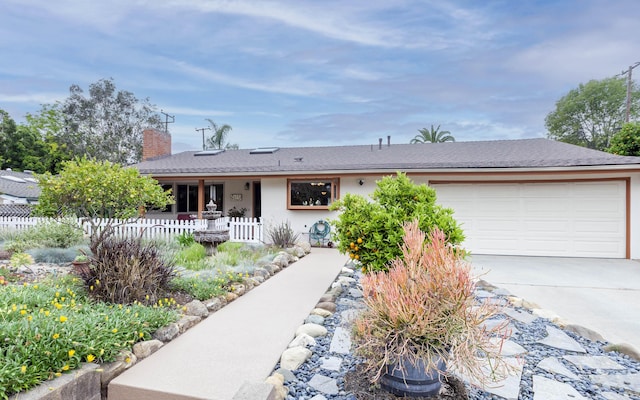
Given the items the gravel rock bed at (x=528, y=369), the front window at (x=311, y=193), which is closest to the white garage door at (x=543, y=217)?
the front window at (x=311, y=193)

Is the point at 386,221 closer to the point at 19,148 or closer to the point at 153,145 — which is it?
the point at 153,145

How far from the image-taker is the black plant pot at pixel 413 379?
2097mm

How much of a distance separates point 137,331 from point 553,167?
31.2 ft

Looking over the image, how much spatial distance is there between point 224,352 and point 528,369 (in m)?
2.62

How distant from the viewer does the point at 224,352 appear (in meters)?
2.91

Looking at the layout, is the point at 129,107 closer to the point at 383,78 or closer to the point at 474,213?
the point at 383,78

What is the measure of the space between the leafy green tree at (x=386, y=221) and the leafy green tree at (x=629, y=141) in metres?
14.5

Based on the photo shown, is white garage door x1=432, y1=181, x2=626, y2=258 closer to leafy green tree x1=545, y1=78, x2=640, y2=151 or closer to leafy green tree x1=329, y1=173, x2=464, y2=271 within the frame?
leafy green tree x1=329, y1=173, x2=464, y2=271

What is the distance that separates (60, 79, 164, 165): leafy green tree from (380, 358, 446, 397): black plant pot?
25.6 metres

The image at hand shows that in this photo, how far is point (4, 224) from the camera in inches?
402

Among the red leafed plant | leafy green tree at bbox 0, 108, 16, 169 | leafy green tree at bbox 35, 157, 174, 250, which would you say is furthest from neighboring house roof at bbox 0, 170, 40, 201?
the red leafed plant

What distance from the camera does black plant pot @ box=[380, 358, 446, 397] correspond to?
210 cm

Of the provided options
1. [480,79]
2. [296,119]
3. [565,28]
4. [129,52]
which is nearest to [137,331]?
[129,52]

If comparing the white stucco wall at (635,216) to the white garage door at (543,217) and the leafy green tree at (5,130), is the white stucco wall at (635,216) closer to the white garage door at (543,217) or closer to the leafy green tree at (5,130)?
the white garage door at (543,217)
